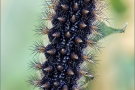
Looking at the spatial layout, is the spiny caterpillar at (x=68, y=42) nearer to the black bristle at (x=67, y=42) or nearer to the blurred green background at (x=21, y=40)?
the black bristle at (x=67, y=42)

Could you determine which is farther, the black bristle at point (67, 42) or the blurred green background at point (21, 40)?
the blurred green background at point (21, 40)

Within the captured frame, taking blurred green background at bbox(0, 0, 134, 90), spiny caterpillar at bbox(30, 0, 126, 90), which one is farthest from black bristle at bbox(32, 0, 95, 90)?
blurred green background at bbox(0, 0, 134, 90)

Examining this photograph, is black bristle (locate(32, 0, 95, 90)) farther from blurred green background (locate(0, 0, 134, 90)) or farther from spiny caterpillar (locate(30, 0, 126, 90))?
blurred green background (locate(0, 0, 134, 90))

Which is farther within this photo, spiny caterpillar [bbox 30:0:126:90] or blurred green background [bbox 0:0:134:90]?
blurred green background [bbox 0:0:134:90]

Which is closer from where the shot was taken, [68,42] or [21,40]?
[68,42]

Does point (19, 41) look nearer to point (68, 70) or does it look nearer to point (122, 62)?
point (122, 62)

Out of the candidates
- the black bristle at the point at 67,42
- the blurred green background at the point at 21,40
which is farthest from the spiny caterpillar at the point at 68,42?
the blurred green background at the point at 21,40

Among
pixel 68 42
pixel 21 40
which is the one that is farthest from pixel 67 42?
pixel 21 40

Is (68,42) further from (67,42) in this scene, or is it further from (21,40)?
(21,40)
